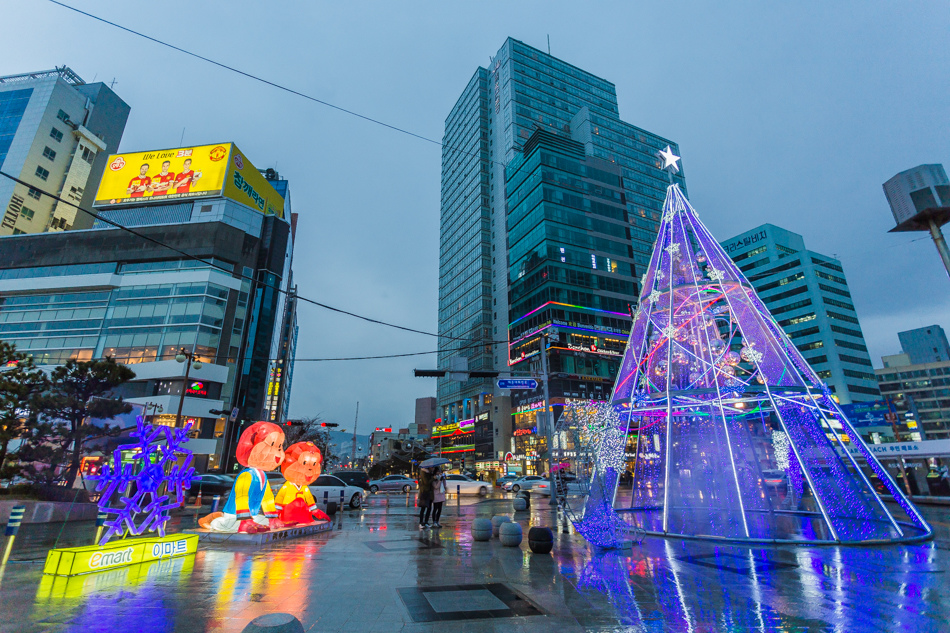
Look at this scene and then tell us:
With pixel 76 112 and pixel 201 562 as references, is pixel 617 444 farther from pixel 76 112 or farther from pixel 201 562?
pixel 76 112

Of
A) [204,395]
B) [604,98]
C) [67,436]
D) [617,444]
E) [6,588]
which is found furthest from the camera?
[604,98]

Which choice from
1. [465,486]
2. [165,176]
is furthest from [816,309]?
[165,176]

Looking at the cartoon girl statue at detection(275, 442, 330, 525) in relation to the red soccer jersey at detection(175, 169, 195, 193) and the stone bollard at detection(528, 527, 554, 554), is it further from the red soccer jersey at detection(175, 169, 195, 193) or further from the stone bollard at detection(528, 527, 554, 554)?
the red soccer jersey at detection(175, 169, 195, 193)

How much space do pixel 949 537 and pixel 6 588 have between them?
1965 cm

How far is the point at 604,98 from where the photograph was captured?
108 metres

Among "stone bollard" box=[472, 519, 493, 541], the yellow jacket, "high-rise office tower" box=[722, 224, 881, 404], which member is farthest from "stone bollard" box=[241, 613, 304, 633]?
"high-rise office tower" box=[722, 224, 881, 404]

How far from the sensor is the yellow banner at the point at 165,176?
5559 cm

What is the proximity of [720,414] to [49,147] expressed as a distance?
94821mm

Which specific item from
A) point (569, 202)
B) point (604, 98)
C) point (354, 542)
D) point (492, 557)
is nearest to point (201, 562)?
→ point (354, 542)

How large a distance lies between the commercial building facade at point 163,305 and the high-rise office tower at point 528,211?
3456cm

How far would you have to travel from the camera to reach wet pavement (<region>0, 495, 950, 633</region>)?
538 centimetres

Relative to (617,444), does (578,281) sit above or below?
above

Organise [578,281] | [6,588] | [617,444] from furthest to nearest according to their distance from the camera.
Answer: [578,281] → [617,444] → [6,588]

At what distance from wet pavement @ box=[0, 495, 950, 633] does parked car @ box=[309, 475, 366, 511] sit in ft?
40.3
